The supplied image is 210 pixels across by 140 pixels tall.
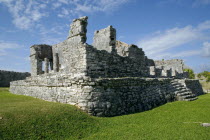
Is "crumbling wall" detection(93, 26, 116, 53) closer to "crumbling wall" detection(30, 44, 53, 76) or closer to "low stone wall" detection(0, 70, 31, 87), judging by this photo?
"crumbling wall" detection(30, 44, 53, 76)

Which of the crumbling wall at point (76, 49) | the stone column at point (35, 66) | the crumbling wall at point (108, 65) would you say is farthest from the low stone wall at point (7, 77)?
the crumbling wall at point (108, 65)

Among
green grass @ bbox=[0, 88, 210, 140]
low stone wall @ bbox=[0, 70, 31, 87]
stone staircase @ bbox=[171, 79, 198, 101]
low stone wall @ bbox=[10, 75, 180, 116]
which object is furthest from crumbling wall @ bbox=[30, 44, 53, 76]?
stone staircase @ bbox=[171, 79, 198, 101]

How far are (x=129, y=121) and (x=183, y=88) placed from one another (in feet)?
25.9

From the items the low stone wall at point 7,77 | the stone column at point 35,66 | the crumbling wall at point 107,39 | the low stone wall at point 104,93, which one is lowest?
the low stone wall at point 104,93

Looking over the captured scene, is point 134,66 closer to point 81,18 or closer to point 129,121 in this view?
point 81,18

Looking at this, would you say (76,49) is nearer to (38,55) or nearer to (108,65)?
(108,65)

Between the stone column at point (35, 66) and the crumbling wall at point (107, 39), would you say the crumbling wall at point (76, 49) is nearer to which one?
the crumbling wall at point (107, 39)

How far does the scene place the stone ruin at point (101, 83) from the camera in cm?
730

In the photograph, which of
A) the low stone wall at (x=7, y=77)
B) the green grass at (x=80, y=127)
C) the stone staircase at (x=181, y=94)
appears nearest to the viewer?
the green grass at (x=80, y=127)

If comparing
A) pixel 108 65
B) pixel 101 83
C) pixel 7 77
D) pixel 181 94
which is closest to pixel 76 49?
pixel 108 65

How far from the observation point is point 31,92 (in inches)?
467

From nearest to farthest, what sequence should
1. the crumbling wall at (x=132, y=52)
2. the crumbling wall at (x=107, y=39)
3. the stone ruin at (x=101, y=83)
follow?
the stone ruin at (x=101, y=83)
the crumbling wall at (x=107, y=39)
the crumbling wall at (x=132, y=52)

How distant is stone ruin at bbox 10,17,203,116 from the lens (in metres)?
7.30

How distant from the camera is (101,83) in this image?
7.45 metres
